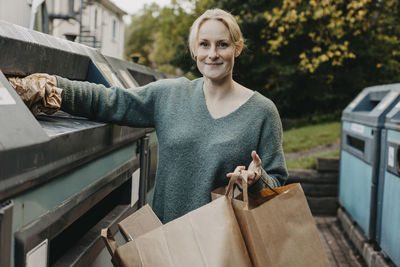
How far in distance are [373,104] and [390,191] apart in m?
1.75

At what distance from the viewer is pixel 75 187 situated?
4.76ft

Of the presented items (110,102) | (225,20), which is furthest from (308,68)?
(110,102)

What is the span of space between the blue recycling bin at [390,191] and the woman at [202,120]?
183 centimetres

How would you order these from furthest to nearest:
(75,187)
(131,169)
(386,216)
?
1. (386,216)
2. (131,169)
3. (75,187)

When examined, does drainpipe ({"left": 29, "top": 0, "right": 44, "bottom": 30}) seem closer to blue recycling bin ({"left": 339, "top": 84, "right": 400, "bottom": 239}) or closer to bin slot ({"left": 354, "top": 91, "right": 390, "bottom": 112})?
blue recycling bin ({"left": 339, "top": 84, "right": 400, "bottom": 239})

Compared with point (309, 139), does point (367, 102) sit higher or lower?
higher

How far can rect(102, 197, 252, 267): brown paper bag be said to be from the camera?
52.5 inches

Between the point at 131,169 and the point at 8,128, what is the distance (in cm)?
120

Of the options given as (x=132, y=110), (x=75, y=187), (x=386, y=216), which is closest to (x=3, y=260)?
(x=75, y=187)

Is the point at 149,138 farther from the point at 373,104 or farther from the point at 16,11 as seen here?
the point at 373,104

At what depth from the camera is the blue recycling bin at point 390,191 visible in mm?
3330

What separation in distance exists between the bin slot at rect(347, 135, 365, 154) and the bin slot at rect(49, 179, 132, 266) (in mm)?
2976

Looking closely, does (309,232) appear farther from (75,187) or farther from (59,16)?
(59,16)

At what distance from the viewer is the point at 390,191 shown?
350 cm
